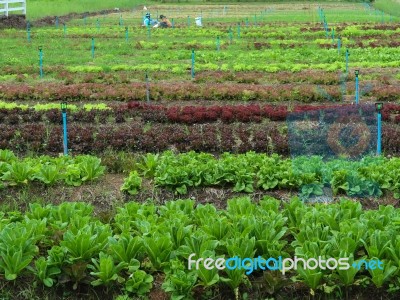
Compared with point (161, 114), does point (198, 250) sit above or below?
above

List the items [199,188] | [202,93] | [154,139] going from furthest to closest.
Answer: [202,93]
[154,139]
[199,188]

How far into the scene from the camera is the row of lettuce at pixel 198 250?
5871 millimetres

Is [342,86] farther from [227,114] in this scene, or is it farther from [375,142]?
[375,142]

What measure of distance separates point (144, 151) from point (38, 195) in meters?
3.06

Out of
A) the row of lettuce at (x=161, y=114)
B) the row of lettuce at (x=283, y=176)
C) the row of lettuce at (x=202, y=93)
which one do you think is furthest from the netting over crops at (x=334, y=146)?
the row of lettuce at (x=202, y=93)

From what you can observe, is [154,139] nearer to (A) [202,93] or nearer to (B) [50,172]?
(B) [50,172]

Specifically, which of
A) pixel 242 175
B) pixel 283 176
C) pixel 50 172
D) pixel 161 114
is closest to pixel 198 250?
pixel 242 175

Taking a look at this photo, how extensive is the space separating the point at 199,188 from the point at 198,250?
9.43 feet

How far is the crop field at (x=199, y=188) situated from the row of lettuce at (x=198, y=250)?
0.05 ft

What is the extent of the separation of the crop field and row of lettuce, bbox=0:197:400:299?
0.02 metres

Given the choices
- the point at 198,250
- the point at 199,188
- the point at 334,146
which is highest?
the point at 334,146

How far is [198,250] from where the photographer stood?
6.06m

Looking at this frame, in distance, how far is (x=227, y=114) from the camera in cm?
1344

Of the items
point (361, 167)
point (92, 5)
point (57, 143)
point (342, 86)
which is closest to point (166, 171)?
point (361, 167)
